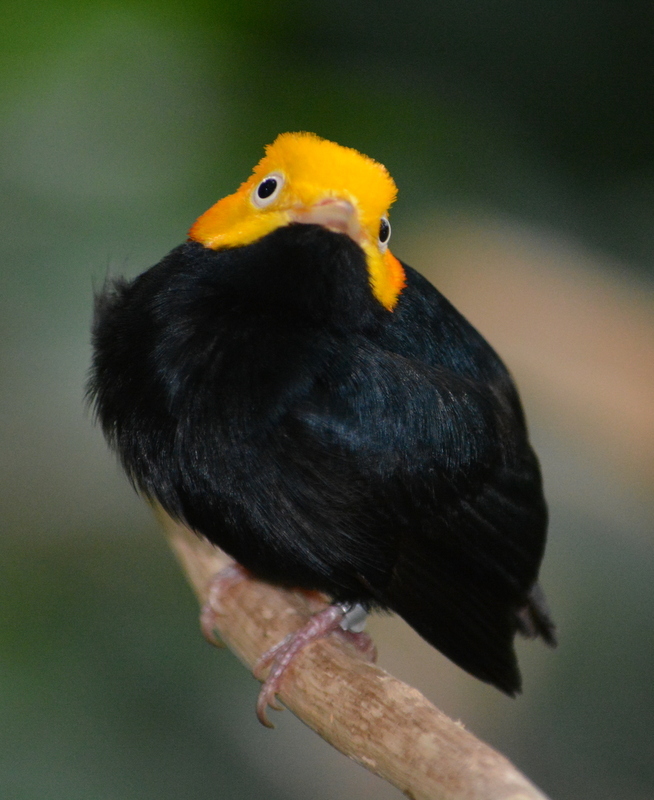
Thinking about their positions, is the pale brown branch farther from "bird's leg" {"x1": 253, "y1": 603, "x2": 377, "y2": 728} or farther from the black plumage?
the black plumage

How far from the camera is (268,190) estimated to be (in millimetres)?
2662

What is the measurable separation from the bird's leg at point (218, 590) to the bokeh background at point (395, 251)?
99cm

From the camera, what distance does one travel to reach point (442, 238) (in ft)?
16.4

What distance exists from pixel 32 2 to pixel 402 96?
5.85 ft

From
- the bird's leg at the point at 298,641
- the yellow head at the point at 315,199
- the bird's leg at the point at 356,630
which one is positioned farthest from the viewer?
the bird's leg at the point at 356,630

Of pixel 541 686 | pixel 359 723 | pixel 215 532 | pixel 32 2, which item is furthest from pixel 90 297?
pixel 541 686

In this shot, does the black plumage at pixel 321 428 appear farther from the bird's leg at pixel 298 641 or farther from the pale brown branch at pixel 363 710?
the pale brown branch at pixel 363 710

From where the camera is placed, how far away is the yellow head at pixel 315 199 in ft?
8.33

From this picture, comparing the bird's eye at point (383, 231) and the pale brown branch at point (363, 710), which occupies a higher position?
the bird's eye at point (383, 231)

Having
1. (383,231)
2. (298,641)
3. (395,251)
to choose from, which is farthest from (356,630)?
(395,251)

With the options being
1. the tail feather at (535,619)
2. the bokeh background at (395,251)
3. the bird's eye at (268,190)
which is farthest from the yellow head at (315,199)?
the tail feather at (535,619)

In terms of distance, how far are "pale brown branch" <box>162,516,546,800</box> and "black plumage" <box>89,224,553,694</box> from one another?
209mm

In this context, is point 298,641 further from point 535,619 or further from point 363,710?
point 535,619

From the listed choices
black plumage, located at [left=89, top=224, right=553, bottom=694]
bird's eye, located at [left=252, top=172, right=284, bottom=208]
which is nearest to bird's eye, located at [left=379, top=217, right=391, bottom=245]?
black plumage, located at [left=89, top=224, right=553, bottom=694]
